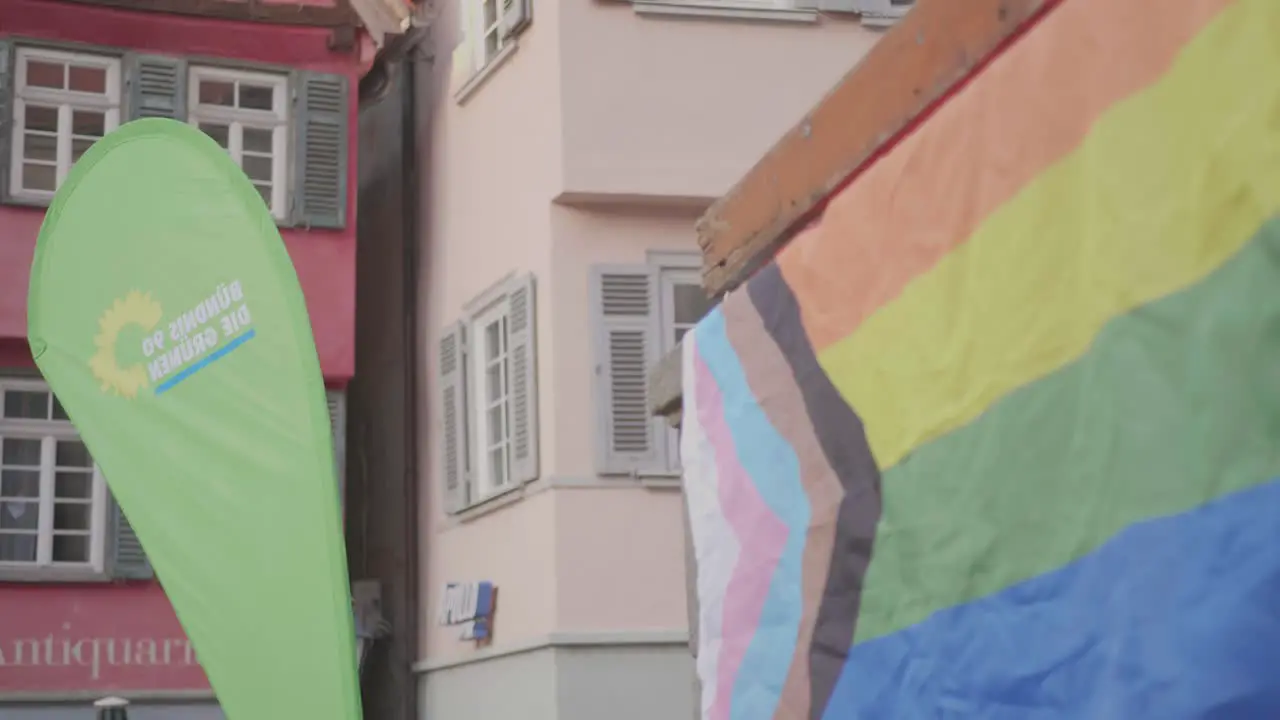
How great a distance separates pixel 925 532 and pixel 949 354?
0.38 metres

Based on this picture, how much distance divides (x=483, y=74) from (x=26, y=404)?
3831mm

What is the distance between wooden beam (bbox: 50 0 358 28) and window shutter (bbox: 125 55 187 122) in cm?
37

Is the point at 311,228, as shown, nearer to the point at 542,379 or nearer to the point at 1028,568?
the point at 542,379

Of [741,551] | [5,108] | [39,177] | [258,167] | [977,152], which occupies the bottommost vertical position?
[741,551]

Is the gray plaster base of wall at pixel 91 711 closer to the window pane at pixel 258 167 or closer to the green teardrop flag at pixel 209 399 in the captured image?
the window pane at pixel 258 167

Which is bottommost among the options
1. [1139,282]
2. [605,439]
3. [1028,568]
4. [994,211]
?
[1028,568]

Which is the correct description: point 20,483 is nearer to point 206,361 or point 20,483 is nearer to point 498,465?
point 498,465

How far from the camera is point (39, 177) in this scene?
12.9m

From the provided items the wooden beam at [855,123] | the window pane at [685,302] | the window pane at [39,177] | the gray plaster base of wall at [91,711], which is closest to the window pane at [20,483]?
the gray plaster base of wall at [91,711]

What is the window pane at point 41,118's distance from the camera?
12883 mm

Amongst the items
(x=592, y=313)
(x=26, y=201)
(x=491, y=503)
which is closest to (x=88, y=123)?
(x=26, y=201)

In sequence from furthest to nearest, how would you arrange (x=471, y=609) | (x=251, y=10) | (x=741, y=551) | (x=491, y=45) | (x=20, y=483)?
(x=251, y=10), (x=491, y=45), (x=20, y=483), (x=471, y=609), (x=741, y=551)

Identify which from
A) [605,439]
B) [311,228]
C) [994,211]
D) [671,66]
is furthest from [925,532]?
[311,228]

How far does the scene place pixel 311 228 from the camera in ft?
43.5
